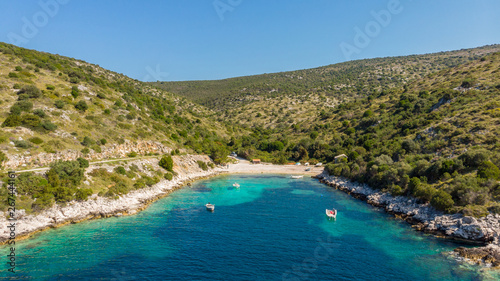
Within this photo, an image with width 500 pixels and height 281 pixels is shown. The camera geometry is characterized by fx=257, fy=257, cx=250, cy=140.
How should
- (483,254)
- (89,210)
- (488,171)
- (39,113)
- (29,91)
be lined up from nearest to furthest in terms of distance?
1. (483,254)
2. (488,171)
3. (89,210)
4. (39,113)
5. (29,91)

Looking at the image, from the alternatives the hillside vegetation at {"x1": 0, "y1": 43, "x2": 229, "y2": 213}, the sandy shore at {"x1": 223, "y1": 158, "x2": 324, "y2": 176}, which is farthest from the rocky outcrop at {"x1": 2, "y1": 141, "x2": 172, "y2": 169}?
the sandy shore at {"x1": 223, "y1": 158, "x2": 324, "y2": 176}

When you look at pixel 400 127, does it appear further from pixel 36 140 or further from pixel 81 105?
pixel 36 140

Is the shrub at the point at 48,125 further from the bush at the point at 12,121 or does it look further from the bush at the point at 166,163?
the bush at the point at 166,163

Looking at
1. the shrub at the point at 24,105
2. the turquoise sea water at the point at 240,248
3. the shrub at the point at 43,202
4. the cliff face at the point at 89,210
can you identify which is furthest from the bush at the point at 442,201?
the shrub at the point at 24,105

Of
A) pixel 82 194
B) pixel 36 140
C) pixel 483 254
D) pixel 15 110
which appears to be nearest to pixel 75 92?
pixel 15 110

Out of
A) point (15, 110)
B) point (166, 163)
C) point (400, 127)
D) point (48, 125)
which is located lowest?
point (166, 163)

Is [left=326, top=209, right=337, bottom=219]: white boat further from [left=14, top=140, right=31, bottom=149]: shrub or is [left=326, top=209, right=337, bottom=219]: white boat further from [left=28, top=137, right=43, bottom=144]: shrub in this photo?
[left=28, top=137, right=43, bottom=144]: shrub

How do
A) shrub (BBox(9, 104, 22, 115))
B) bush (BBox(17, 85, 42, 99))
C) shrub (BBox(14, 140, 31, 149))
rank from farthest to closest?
1. bush (BBox(17, 85, 42, 99))
2. shrub (BBox(9, 104, 22, 115))
3. shrub (BBox(14, 140, 31, 149))

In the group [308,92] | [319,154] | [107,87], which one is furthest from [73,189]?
[308,92]
